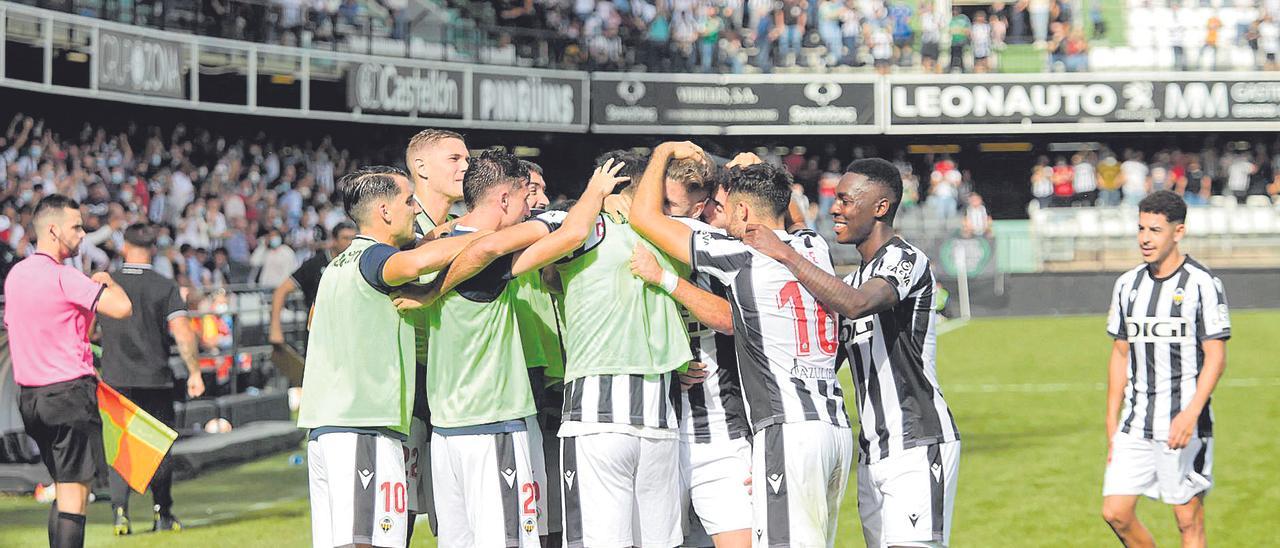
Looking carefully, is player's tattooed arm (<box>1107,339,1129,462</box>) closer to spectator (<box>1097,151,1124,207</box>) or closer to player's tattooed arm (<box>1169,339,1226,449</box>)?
player's tattooed arm (<box>1169,339,1226,449</box>)

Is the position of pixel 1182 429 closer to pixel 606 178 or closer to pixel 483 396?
pixel 606 178

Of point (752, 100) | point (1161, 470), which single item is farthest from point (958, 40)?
point (1161, 470)

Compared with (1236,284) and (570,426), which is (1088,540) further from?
(1236,284)

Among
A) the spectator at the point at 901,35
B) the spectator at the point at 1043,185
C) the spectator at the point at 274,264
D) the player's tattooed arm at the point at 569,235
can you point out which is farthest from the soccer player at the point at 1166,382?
the spectator at the point at 901,35

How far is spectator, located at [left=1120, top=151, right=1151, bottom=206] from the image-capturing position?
32688 mm

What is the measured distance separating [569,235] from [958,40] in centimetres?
3015

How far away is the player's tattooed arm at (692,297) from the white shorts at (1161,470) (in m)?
2.58

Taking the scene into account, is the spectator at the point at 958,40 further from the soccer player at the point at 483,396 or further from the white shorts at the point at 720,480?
the soccer player at the point at 483,396

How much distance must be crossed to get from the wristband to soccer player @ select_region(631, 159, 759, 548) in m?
0.22

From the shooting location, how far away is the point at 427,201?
6.77 m

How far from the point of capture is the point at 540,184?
Answer: 664 centimetres

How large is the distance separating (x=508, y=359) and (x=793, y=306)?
1.12 meters

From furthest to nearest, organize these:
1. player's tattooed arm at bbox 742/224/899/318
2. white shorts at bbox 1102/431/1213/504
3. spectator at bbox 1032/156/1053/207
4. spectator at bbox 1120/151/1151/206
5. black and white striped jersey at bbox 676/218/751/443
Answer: spectator at bbox 1032/156/1053/207, spectator at bbox 1120/151/1151/206, white shorts at bbox 1102/431/1213/504, black and white striped jersey at bbox 676/218/751/443, player's tattooed arm at bbox 742/224/899/318

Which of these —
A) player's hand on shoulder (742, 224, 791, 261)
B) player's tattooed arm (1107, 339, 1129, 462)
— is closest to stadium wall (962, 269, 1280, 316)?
player's tattooed arm (1107, 339, 1129, 462)
